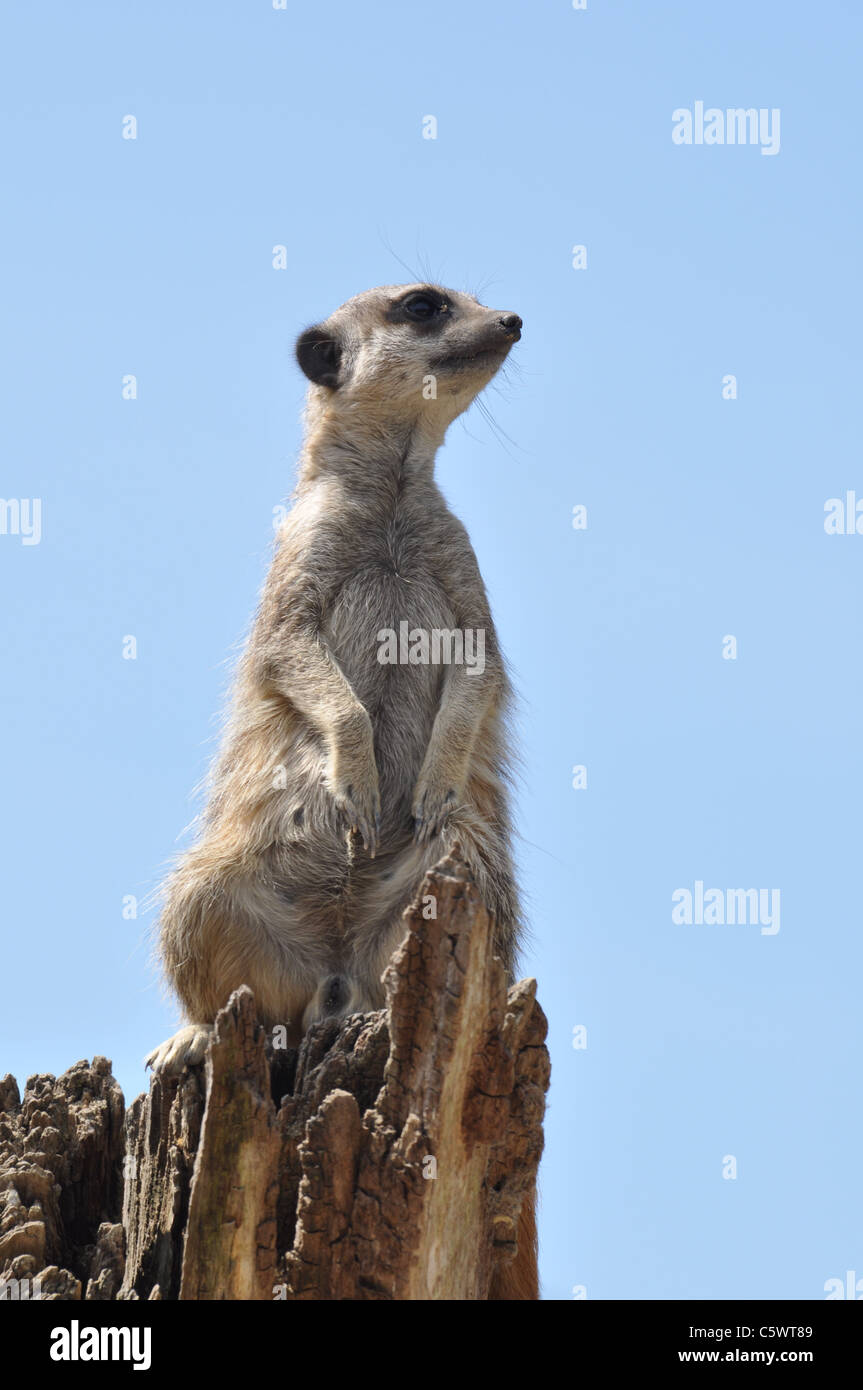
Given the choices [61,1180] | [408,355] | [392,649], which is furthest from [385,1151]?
[408,355]

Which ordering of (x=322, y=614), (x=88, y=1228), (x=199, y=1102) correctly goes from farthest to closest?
(x=322, y=614) → (x=88, y=1228) → (x=199, y=1102)

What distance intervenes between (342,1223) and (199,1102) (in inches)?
35.7

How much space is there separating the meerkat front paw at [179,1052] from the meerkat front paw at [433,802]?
4.74 ft

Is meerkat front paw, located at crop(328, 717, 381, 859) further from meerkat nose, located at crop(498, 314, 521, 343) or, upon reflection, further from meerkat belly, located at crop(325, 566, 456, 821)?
meerkat nose, located at crop(498, 314, 521, 343)

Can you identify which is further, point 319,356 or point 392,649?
point 319,356

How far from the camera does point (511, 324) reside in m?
9.19

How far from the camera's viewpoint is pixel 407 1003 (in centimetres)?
612

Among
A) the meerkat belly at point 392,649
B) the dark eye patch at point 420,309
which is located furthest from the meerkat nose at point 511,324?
the meerkat belly at point 392,649

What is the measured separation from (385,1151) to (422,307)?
5216 millimetres

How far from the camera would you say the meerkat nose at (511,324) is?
361 inches

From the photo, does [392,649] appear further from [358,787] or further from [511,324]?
[511,324]

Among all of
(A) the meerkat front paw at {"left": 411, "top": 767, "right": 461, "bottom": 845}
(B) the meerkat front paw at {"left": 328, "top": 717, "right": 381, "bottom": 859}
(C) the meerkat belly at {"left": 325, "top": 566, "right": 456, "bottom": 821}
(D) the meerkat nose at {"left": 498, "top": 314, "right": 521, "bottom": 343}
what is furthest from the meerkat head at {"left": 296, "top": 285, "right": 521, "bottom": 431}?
(A) the meerkat front paw at {"left": 411, "top": 767, "right": 461, "bottom": 845}
